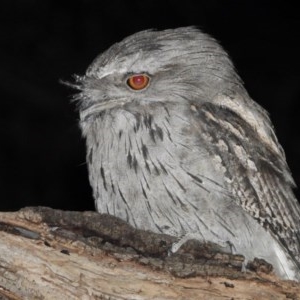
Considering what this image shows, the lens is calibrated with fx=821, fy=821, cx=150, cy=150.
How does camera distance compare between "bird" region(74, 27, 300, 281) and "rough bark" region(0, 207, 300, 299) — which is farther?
"bird" region(74, 27, 300, 281)

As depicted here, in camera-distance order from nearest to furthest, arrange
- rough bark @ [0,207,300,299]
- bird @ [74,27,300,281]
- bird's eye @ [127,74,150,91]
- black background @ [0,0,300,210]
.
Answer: rough bark @ [0,207,300,299], bird @ [74,27,300,281], bird's eye @ [127,74,150,91], black background @ [0,0,300,210]

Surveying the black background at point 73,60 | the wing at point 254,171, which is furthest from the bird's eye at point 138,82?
the black background at point 73,60

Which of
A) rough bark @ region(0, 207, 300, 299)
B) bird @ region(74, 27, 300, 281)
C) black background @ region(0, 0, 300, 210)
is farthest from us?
black background @ region(0, 0, 300, 210)

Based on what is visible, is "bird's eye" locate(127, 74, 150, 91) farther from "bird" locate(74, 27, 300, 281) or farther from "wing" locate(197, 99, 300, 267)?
"wing" locate(197, 99, 300, 267)

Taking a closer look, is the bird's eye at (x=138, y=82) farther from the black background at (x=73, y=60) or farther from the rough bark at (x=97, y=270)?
the black background at (x=73, y=60)

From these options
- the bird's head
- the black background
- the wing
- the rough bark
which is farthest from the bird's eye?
the black background

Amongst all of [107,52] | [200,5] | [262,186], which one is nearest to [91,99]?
[107,52]
